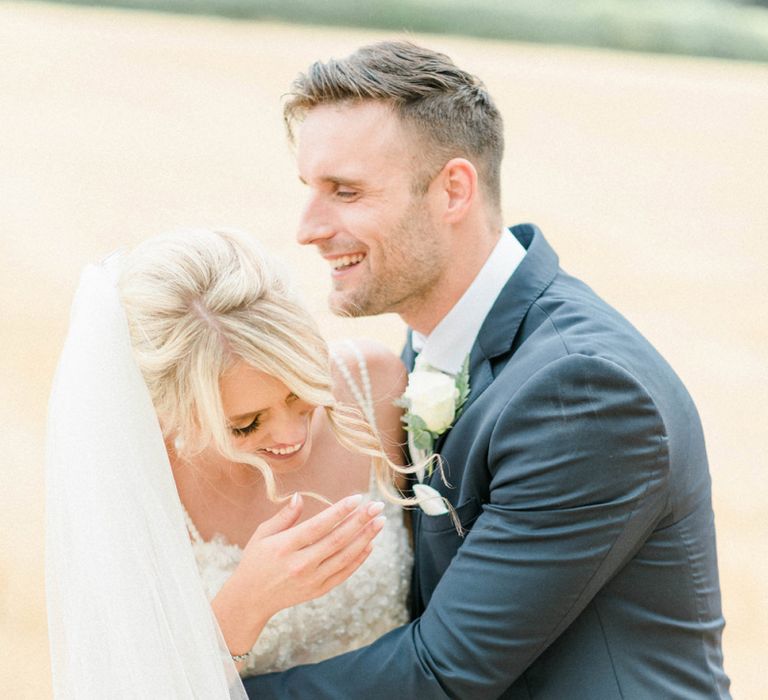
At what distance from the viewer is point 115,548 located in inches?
91.6

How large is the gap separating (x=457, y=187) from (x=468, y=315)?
0.37 metres

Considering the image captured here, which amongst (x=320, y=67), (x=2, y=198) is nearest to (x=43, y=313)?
(x=2, y=198)

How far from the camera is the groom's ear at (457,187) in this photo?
292 cm

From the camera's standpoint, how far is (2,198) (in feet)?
43.7

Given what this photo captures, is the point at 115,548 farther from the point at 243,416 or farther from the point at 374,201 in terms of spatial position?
the point at 374,201

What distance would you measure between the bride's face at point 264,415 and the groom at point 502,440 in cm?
39

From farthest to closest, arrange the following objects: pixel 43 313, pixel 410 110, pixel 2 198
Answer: pixel 2 198, pixel 43 313, pixel 410 110

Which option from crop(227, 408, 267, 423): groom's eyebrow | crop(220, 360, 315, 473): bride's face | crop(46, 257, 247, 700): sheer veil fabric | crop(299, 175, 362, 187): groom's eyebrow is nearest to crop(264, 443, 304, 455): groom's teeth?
crop(220, 360, 315, 473): bride's face

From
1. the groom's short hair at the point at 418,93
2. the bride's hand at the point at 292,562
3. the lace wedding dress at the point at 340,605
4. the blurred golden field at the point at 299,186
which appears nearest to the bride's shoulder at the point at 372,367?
the lace wedding dress at the point at 340,605

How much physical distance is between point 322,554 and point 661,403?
85 cm

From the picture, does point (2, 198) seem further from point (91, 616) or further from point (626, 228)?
point (91, 616)

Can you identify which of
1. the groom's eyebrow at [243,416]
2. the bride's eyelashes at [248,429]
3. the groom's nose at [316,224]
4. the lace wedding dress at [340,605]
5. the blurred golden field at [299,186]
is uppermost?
the groom's nose at [316,224]

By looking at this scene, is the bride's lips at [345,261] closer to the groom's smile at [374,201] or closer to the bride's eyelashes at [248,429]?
the groom's smile at [374,201]

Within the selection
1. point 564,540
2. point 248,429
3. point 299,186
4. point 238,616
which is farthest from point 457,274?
point 299,186
